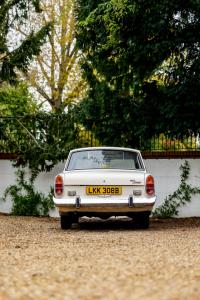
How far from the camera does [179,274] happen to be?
5941 millimetres

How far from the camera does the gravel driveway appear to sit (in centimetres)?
503

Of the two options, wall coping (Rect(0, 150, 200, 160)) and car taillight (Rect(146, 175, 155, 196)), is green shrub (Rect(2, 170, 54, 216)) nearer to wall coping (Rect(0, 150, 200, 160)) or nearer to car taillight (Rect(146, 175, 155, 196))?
wall coping (Rect(0, 150, 200, 160))

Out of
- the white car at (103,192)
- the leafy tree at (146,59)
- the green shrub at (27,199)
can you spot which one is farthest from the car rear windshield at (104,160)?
the green shrub at (27,199)

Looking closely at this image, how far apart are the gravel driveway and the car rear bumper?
0.43 m

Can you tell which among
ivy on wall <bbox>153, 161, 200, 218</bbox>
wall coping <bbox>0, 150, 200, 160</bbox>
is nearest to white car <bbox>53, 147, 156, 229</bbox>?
ivy on wall <bbox>153, 161, 200, 218</bbox>

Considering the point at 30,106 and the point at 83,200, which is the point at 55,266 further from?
the point at 30,106

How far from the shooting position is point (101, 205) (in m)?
11.1

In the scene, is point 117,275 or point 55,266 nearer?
point 117,275

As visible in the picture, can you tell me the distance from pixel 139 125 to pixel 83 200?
148 inches

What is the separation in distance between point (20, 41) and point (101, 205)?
29.0ft

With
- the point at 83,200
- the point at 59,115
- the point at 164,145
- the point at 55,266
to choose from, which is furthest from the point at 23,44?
the point at 55,266

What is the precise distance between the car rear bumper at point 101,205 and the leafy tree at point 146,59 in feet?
9.18

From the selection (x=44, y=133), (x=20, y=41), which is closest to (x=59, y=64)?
(x=20, y=41)

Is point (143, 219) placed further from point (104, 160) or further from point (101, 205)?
point (104, 160)
